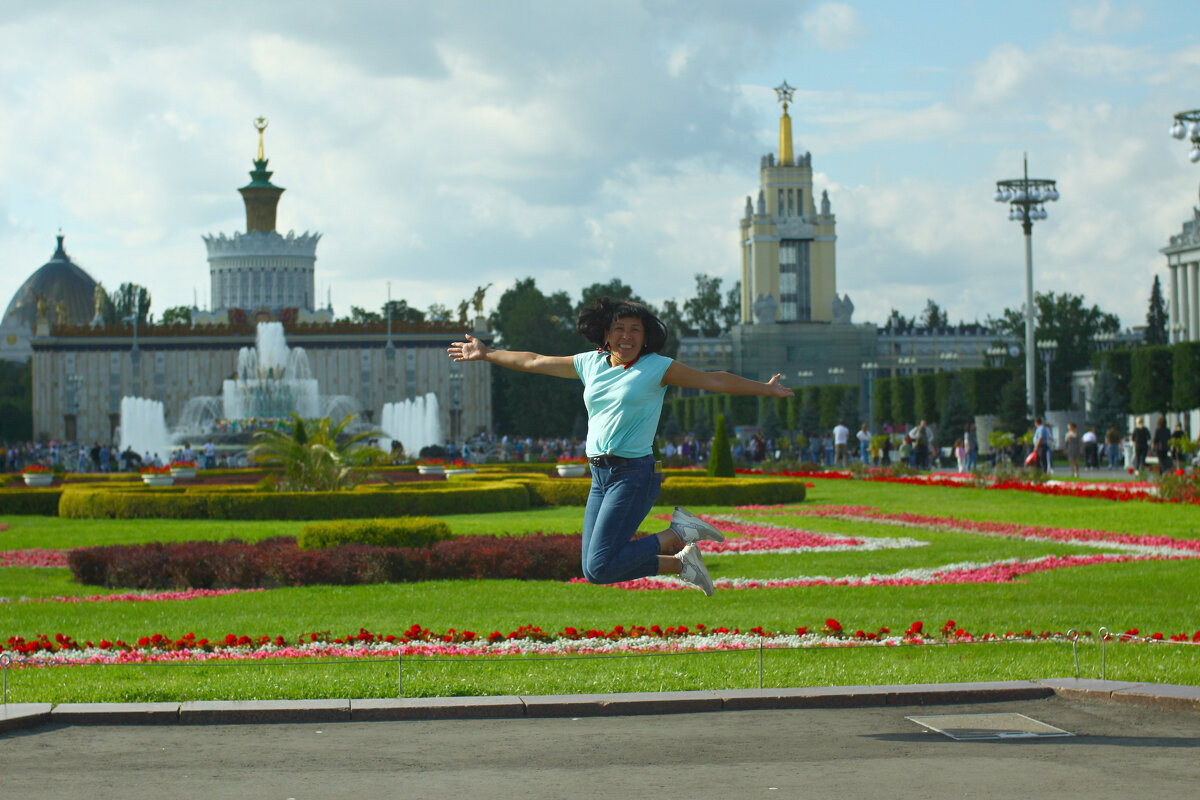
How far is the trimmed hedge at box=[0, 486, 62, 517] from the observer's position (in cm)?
2339

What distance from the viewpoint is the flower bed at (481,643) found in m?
7.67

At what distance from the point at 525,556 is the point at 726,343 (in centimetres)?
7976

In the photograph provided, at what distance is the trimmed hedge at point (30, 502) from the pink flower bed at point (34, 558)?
8.53m

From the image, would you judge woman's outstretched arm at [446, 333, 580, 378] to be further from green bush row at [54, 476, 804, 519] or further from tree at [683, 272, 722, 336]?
tree at [683, 272, 722, 336]

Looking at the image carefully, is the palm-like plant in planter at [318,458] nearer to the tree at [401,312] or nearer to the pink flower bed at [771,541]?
the pink flower bed at [771,541]

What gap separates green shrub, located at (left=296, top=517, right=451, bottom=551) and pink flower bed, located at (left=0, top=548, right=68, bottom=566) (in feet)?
10.6

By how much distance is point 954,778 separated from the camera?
4578mm

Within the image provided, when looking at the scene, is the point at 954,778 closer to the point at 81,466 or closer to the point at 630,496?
the point at 630,496

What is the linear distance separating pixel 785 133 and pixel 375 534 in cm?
9157

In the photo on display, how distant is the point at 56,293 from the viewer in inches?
4779

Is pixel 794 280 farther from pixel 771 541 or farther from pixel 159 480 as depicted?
pixel 771 541

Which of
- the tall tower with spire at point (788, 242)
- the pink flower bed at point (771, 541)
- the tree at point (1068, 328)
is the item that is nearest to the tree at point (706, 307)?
the tall tower with spire at point (788, 242)

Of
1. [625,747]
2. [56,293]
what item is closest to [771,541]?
[625,747]

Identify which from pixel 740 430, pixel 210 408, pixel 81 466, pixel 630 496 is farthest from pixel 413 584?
pixel 210 408
